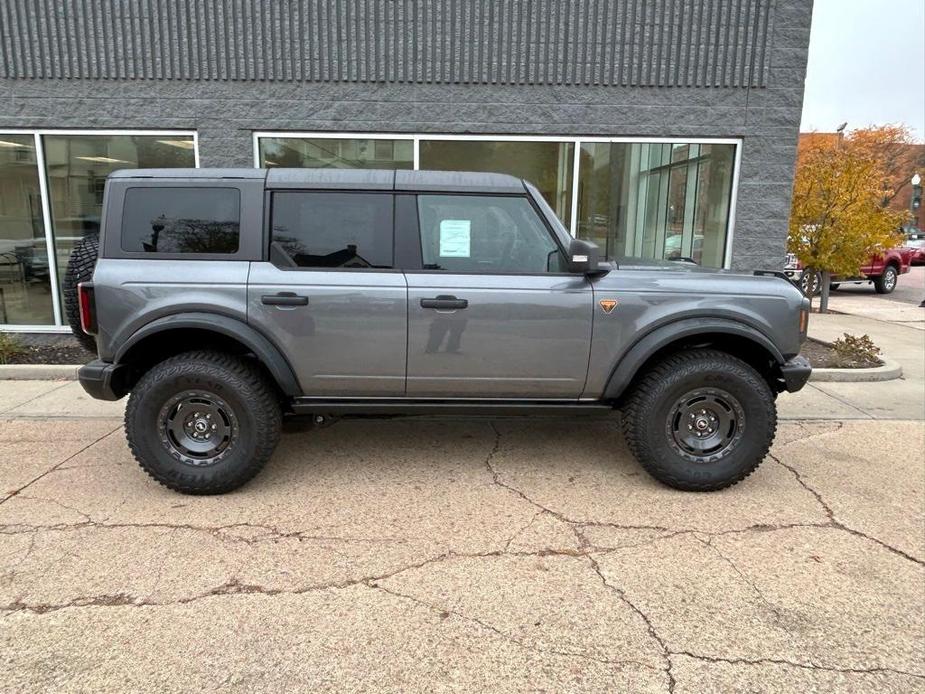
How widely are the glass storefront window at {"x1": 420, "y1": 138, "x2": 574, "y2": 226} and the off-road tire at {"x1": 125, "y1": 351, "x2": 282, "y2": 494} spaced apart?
15.5ft

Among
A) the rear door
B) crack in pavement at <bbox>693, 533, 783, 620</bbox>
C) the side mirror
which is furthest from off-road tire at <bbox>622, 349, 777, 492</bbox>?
the rear door

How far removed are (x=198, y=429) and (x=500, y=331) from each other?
1.95 m

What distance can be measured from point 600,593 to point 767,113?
683cm

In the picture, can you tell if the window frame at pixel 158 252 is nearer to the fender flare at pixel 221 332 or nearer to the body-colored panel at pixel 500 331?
the fender flare at pixel 221 332

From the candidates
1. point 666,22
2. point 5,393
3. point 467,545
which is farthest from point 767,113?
point 5,393

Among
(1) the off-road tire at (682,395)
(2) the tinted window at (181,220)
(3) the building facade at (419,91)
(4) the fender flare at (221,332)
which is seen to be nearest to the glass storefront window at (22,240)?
(3) the building facade at (419,91)

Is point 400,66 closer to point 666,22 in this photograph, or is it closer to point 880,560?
point 666,22

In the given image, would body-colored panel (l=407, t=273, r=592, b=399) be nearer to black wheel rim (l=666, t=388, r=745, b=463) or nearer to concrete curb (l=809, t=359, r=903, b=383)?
black wheel rim (l=666, t=388, r=745, b=463)

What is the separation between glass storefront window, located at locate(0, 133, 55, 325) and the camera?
25.6 feet

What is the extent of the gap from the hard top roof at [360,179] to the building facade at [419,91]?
13.2 feet

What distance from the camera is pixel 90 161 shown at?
7.75m

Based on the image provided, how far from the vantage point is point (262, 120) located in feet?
24.7

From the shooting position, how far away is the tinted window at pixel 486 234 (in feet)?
12.6

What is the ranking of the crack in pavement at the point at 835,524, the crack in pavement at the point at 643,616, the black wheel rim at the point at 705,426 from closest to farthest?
the crack in pavement at the point at 643,616 < the crack in pavement at the point at 835,524 < the black wheel rim at the point at 705,426
